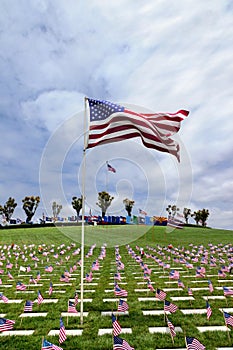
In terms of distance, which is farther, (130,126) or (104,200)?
(104,200)

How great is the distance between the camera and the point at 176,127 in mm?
8086

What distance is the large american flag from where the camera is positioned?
6.86 meters

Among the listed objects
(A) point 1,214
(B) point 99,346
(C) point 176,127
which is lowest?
(B) point 99,346

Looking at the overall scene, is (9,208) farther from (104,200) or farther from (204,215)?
(204,215)

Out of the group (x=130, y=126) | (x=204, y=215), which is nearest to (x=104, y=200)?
(x=204, y=215)

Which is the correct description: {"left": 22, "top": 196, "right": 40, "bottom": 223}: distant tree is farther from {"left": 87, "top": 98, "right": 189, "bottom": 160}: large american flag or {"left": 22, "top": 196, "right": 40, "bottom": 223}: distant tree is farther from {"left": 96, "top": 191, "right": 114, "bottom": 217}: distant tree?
{"left": 87, "top": 98, "right": 189, "bottom": 160}: large american flag

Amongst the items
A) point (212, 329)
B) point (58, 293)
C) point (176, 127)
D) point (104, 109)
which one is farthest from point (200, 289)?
point (104, 109)

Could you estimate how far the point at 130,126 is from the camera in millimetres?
7449

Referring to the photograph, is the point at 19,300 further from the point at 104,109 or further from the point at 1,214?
the point at 1,214

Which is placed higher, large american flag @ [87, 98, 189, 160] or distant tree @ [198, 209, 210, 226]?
distant tree @ [198, 209, 210, 226]

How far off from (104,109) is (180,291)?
18.5 ft

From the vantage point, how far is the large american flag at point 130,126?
22.5ft

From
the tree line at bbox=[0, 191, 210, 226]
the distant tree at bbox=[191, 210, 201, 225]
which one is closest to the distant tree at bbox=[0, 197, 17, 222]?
the tree line at bbox=[0, 191, 210, 226]

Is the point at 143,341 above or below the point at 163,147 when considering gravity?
below
